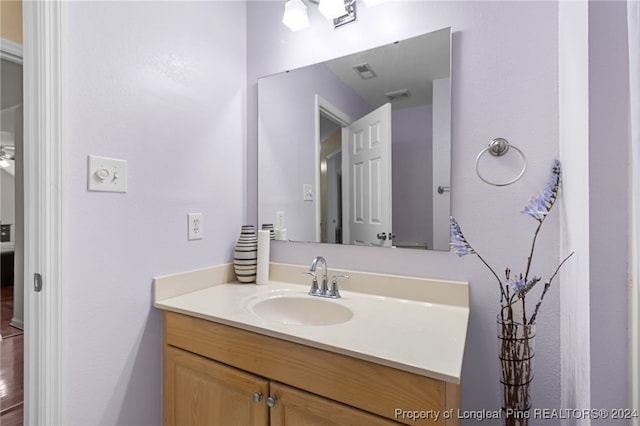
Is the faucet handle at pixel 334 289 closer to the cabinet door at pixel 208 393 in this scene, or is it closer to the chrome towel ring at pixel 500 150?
the cabinet door at pixel 208 393

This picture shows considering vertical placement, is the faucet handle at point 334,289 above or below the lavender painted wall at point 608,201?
below

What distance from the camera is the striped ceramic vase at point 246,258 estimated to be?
1470 mm

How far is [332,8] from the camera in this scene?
1.29 meters

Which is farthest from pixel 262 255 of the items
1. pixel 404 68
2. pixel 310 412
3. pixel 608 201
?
pixel 608 201

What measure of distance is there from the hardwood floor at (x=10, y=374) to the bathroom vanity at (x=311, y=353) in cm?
115

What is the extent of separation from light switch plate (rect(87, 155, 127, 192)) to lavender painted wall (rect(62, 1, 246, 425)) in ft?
0.07

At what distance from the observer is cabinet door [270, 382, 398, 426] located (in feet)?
2.57

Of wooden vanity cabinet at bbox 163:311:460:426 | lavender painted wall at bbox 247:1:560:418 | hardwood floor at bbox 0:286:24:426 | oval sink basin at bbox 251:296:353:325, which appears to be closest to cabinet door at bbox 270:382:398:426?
wooden vanity cabinet at bbox 163:311:460:426

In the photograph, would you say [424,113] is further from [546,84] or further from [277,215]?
[277,215]

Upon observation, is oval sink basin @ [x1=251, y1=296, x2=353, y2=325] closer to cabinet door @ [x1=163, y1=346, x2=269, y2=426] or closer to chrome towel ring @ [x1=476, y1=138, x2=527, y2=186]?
cabinet door @ [x1=163, y1=346, x2=269, y2=426]

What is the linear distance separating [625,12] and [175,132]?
1300 millimetres

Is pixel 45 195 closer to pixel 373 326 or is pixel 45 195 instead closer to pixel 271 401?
pixel 271 401

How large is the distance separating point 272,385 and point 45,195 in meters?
0.85

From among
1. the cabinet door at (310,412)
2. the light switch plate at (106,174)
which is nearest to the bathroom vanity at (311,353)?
the cabinet door at (310,412)
